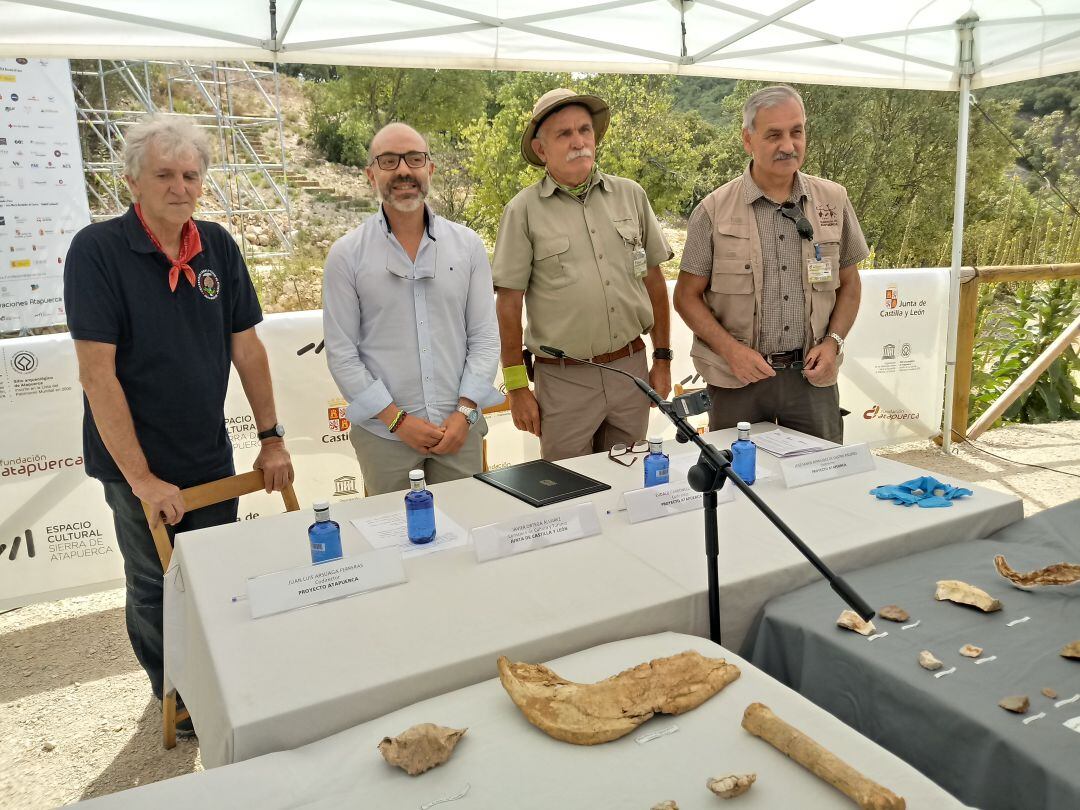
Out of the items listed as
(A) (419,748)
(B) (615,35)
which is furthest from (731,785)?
(B) (615,35)

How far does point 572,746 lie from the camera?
1.02 meters

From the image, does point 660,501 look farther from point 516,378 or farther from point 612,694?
point 516,378

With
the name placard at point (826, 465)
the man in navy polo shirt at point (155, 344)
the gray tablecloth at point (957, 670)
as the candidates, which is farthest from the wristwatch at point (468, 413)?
the gray tablecloth at point (957, 670)

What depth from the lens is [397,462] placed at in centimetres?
226

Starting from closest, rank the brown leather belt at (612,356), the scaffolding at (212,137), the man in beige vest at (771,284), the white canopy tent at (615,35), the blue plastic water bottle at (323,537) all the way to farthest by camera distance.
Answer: the blue plastic water bottle at (323,537) → the man in beige vest at (771,284) → the brown leather belt at (612,356) → the white canopy tent at (615,35) → the scaffolding at (212,137)

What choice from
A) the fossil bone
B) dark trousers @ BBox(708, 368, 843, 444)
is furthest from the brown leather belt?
the fossil bone

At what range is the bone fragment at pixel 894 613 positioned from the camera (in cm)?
131

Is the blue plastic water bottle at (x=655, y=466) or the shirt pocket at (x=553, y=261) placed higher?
the shirt pocket at (x=553, y=261)

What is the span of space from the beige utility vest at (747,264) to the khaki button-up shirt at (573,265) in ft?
0.91

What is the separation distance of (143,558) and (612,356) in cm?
156

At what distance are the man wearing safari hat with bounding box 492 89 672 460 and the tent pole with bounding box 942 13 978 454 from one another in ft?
7.98

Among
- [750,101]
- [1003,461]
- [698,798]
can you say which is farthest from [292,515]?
[1003,461]

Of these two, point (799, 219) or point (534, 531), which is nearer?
point (534, 531)

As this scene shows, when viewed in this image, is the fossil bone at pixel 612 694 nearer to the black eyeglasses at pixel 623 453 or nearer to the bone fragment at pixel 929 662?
the bone fragment at pixel 929 662
